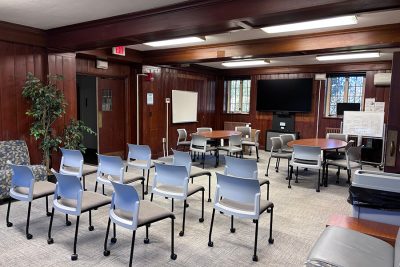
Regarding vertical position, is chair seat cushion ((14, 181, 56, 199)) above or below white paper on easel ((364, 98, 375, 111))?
below

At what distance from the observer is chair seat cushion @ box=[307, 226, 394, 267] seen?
1973 mm

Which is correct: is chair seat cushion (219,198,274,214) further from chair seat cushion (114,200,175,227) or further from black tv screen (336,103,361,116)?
black tv screen (336,103,361,116)

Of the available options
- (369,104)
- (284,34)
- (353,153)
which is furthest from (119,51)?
(369,104)

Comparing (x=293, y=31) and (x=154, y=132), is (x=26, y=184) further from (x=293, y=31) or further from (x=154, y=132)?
(x=154, y=132)

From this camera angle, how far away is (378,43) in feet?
15.3

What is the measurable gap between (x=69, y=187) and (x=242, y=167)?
208 cm

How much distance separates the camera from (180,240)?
10.7 ft

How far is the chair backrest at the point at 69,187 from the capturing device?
280 centimetres

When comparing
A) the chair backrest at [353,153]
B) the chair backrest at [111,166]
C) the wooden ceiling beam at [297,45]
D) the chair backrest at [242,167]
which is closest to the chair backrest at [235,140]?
the wooden ceiling beam at [297,45]

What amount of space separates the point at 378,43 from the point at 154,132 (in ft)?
17.9

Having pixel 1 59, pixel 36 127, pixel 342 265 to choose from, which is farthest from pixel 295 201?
pixel 1 59

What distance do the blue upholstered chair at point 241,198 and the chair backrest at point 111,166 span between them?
4.77ft

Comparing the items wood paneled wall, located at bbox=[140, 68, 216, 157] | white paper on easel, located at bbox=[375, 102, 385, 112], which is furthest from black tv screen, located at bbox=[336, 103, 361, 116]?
wood paneled wall, located at bbox=[140, 68, 216, 157]

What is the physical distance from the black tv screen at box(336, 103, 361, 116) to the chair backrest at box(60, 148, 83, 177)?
7152 mm
